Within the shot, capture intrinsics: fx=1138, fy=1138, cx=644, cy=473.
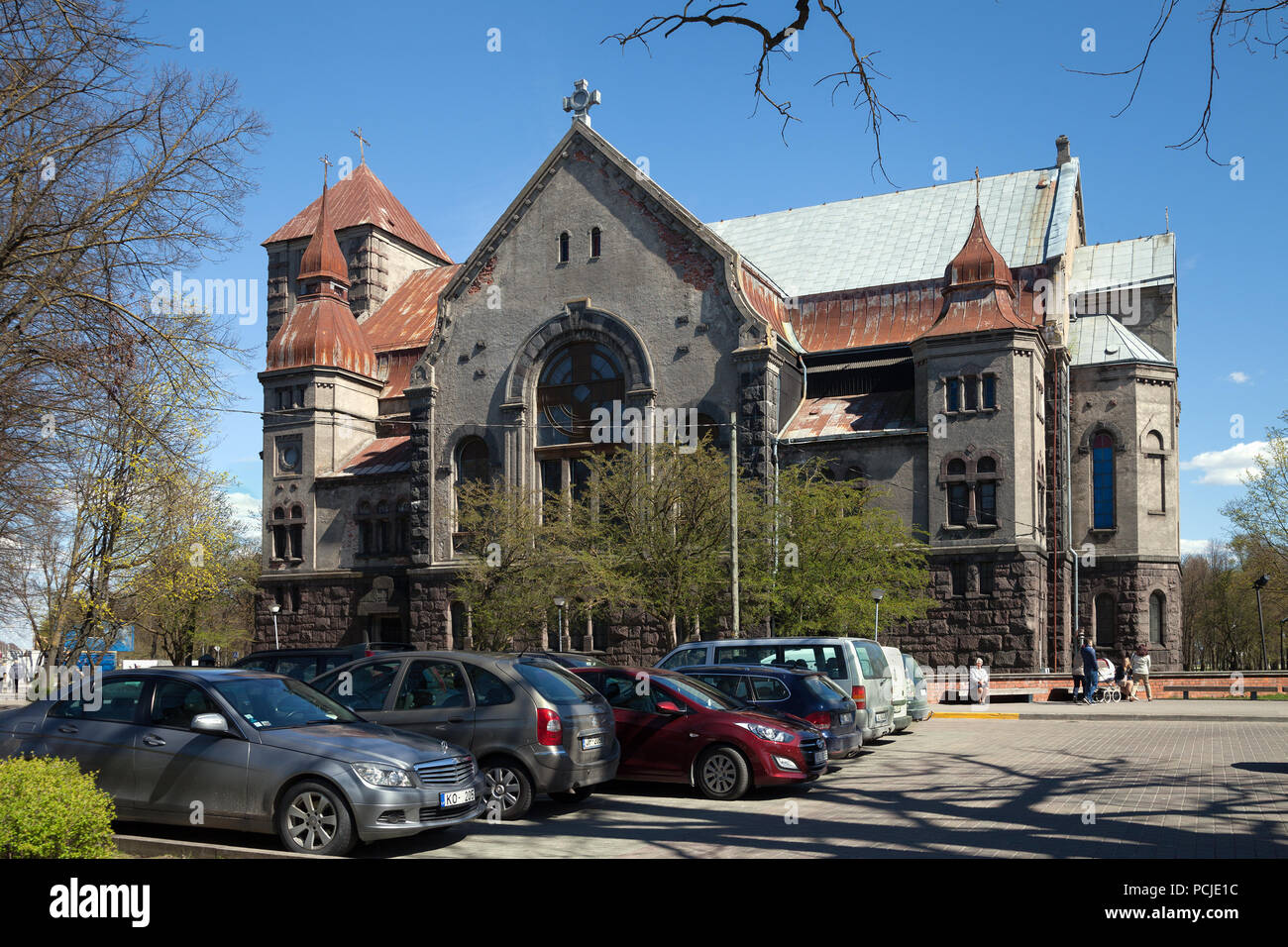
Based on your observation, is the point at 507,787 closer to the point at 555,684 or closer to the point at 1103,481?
the point at 555,684

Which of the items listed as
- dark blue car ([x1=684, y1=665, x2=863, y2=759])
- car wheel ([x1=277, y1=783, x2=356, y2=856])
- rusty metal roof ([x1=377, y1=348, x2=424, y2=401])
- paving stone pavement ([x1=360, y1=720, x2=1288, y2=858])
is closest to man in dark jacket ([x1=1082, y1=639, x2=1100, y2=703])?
paving stone pavement ([x1=360, y1=720, x2=1288, y2=858])

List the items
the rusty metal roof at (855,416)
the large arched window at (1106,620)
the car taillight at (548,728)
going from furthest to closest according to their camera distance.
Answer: the large arched window at (1106,620), the rusty metal roof at (855,416), the car taillight at (548,728)

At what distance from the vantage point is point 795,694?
16.8 meters

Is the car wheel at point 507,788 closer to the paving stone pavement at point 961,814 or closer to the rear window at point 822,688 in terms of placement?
the paving stone pavement at point 961,814

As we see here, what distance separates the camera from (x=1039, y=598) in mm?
37250

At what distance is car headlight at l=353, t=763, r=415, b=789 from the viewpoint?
33.0 feet

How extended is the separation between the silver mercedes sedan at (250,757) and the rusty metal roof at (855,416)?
97.1ft

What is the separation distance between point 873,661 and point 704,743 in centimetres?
657

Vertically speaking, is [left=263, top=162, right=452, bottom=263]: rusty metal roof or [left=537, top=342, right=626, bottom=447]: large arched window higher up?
[left=263, top=162, right=452, bottom=263]: rusty metal roof

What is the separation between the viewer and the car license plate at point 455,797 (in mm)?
10422

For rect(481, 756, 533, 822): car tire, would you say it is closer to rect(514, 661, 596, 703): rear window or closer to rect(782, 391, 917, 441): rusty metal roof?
rect(514, 661, 596, 703): rear window

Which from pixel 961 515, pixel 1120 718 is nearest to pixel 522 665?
pixel 1120 718

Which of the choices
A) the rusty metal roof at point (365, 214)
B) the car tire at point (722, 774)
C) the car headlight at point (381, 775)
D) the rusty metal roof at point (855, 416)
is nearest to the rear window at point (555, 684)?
the car tire at point (722, 774)

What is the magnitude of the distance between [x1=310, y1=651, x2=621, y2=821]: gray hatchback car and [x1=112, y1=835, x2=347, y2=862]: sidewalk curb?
304 cm
